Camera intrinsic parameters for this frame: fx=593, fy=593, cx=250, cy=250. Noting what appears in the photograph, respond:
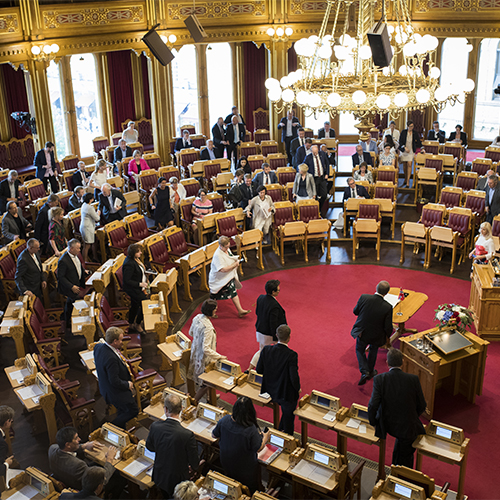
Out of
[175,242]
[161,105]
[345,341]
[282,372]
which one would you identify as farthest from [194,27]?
[282,372]

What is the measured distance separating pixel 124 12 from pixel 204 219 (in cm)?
747

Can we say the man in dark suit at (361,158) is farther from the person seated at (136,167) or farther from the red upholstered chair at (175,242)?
the red upholstered chair at (175,242)

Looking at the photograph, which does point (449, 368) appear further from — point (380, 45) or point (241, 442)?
point (380, 45)

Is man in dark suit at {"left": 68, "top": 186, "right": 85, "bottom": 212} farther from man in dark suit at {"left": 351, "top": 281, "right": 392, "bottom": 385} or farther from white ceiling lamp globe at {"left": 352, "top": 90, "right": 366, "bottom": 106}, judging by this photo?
man in dark suit at {"left": 351, "top": 281, "right": 392, "bottom": 385}

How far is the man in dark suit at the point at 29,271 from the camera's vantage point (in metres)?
8.91

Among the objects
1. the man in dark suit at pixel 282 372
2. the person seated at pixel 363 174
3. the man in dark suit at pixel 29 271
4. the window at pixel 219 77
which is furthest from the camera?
the window at pixel 219 77

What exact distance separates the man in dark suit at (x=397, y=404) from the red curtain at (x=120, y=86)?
56.5 ft

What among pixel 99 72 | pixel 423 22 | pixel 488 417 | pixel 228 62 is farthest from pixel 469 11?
pixel 488 417

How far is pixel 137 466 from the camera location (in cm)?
568

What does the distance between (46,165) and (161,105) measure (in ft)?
15.2

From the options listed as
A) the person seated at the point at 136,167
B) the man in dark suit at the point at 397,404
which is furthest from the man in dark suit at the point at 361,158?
the man in dark suit at the point at 397,404

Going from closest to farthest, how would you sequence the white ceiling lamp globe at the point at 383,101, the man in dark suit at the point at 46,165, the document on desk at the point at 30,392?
1. the document on desk at the point at 30,392
2. the white ceiling lamp globe at the point at 383,101
3. the man in dark suit at the point at 46,165

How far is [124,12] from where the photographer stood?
16.2m

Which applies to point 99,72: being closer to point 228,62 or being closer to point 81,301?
point 228,62
